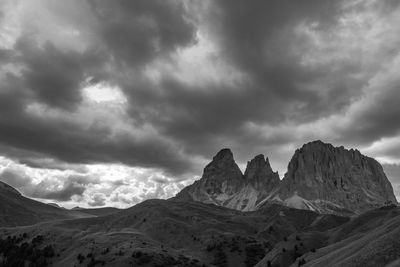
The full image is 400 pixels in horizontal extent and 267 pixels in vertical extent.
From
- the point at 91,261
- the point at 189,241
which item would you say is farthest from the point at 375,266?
the point at 189,241

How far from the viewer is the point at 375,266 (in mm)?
40094

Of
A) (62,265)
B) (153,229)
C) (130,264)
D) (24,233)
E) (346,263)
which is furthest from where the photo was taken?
(153,229)

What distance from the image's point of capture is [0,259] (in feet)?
441

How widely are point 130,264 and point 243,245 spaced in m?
63.9

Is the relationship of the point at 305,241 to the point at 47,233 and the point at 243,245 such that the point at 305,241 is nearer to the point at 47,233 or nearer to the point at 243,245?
the point at 243,245

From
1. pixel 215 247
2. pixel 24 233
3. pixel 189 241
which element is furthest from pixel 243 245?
pixel 24 233

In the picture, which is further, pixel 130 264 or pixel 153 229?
pixel 153 229

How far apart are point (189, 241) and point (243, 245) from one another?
2564 centimetres

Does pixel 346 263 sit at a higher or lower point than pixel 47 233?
lower

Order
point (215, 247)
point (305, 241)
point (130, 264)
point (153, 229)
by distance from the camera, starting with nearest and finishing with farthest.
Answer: point (305, 241), point (130, 264), point (215, 247), point (153, 229)

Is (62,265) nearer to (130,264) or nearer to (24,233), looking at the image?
(130,264)

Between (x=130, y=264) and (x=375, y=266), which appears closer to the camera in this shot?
(x=375, y=266)


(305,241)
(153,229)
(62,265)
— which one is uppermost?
(153,229)

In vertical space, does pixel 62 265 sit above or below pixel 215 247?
below
